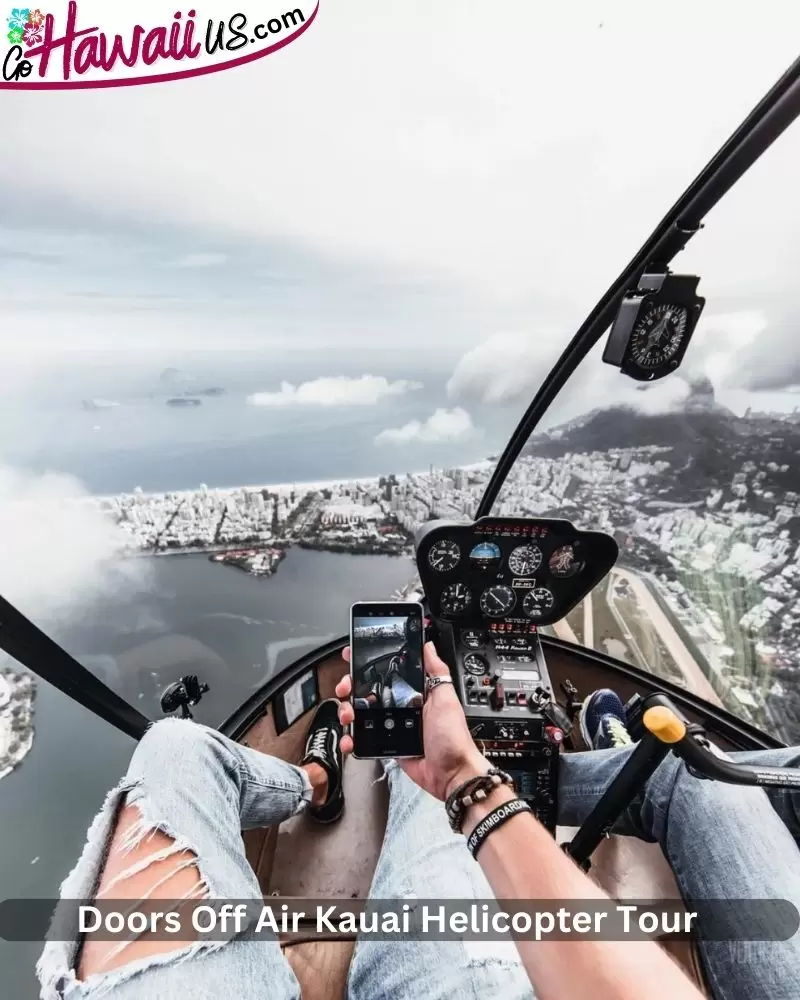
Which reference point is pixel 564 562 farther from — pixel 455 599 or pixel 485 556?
pixel 455 599

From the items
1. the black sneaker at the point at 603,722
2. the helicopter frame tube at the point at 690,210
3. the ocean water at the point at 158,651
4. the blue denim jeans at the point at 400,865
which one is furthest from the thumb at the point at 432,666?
the helicopter frame tube at the point at 690,210

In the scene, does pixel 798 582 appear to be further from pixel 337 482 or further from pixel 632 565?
pixel 337 482

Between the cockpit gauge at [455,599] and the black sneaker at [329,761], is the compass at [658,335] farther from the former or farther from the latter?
the black sneaker at [329,761]

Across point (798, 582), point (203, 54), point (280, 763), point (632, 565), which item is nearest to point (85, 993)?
point (280, 763)

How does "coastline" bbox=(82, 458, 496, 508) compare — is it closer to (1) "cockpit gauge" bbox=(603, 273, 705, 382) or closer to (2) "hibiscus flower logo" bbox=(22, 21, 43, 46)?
(1) "cockpit gauge" bbox=(603, 273, 705, 382)

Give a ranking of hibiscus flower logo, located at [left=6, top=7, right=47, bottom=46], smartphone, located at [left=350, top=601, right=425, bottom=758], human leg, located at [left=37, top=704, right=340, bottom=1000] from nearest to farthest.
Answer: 1. human leg, located at [left=37, top=704, right=340, bottom=1000]
2. smartphone, located at [left=350, top=601, right=425, bottom=758]
3. hibiscus flower logo, located at [left=6, top=7, right=47, bottom=46]

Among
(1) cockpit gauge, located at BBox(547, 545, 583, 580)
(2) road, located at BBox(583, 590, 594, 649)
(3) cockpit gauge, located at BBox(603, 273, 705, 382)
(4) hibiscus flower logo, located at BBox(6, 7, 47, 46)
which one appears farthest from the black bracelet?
(4) hibiscus flower logo, located at BBox(6, 7, 47, 46)
